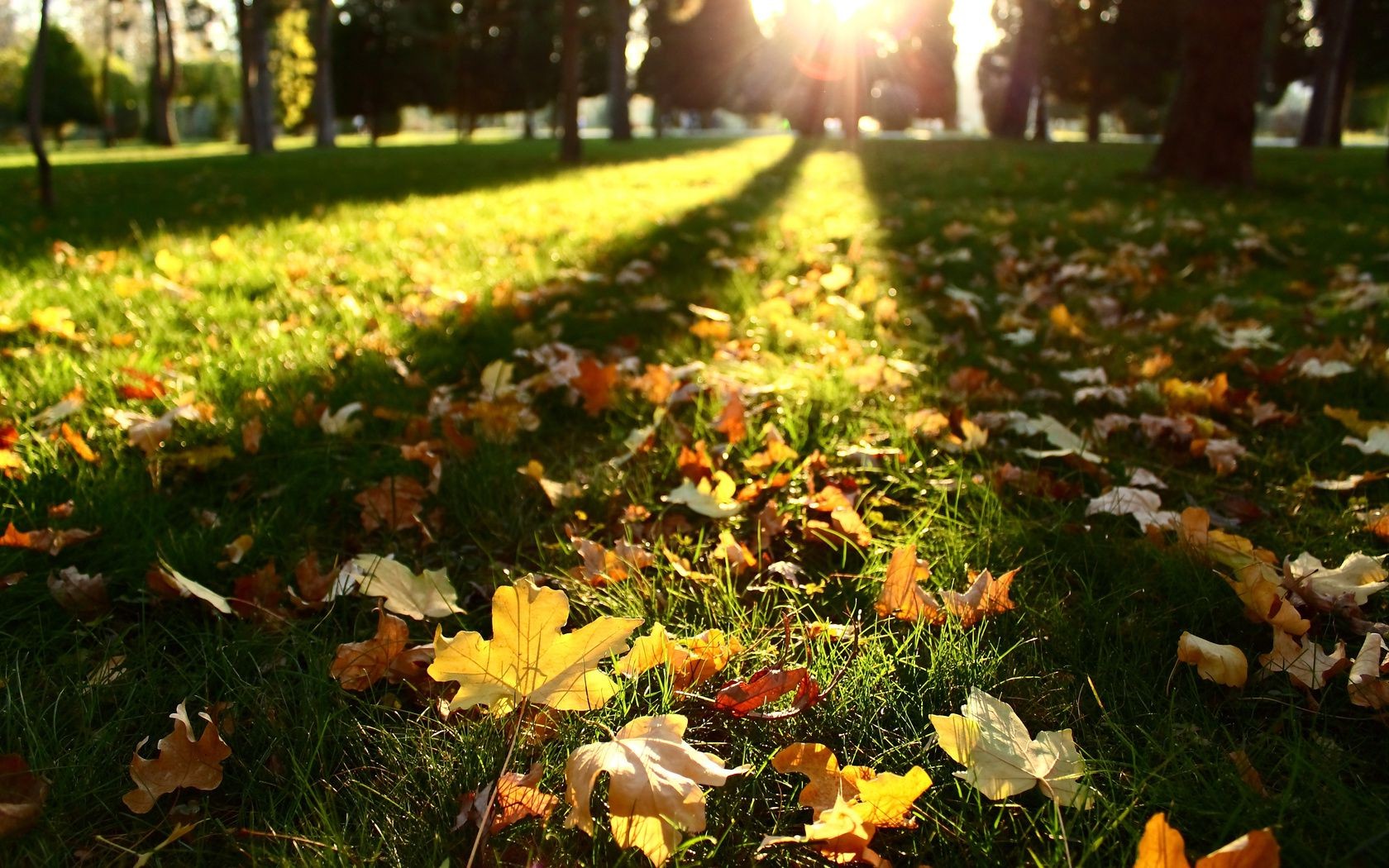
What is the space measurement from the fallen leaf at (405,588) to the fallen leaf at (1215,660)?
43.9 inches

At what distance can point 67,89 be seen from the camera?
37.2 metres

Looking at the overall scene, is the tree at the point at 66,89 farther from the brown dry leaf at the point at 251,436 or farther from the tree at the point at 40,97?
the brown dry leaf at the point at 251,436

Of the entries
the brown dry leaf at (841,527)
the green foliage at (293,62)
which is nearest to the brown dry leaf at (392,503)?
the brown dry leaf at (841,527)

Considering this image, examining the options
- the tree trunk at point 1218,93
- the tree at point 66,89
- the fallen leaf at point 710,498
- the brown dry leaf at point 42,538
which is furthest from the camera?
the tree at point 66,89

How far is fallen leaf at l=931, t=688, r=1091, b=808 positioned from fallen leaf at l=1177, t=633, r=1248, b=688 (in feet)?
0.93

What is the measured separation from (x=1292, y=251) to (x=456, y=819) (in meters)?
5.35

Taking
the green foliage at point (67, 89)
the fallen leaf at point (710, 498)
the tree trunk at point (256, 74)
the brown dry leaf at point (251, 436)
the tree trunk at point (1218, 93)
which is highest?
the green foliage at point (67, 89)

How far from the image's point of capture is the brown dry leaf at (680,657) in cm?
125

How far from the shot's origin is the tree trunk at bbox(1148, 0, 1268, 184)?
25.0 ft

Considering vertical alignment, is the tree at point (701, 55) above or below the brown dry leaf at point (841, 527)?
above

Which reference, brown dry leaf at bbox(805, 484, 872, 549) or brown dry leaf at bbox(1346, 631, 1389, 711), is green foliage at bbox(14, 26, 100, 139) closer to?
brown dry leaf at bbox(805, 484, 872, 549)

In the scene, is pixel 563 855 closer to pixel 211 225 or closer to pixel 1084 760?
pixel 1084 760

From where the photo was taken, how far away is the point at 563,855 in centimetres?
98

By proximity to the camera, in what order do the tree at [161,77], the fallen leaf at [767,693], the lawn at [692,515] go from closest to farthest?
the lawn at [692,515]
the fallen leaf at [767,693]
the tree at [161,77]
